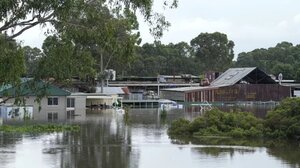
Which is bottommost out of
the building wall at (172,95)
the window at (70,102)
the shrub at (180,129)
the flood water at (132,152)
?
the flood water at (132,152)

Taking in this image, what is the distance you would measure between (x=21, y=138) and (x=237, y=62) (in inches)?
4438

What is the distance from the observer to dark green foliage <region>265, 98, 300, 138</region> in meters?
27.8

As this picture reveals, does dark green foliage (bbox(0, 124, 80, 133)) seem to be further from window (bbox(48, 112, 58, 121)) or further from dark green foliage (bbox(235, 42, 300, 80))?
dark green foliage (bbox(235, 42, 300, 80))

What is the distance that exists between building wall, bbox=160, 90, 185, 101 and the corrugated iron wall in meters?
1.38

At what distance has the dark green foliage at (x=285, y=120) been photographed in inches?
1094

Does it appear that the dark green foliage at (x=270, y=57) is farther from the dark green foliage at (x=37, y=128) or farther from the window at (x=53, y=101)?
the dark green foliage at (x=37, y=128)

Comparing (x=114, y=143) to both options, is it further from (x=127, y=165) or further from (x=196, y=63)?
(x=196, y=63)

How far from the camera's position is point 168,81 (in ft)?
348

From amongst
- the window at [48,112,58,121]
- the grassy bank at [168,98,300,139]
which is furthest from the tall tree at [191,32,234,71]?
the grassy bank at [168,98,300,139]

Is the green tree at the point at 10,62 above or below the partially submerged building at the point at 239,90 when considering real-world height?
below

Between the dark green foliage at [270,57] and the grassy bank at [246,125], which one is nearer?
the grassy bank at [246,125]

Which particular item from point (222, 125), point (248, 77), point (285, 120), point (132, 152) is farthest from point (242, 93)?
point (132, 152)

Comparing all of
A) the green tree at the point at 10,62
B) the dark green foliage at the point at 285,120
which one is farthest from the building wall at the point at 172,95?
the green tree at the point at 10,62

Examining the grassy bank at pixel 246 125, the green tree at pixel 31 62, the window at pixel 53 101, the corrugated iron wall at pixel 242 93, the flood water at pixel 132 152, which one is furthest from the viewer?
the corrugated iron wall at pixel 242 93
